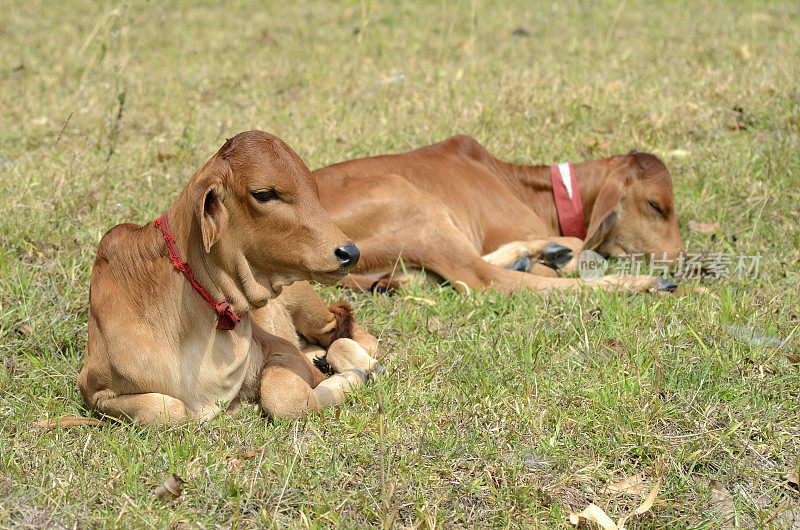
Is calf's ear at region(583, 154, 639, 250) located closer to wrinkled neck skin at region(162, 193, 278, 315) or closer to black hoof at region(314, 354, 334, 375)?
black hoof at region(314, 354, 334, 375)

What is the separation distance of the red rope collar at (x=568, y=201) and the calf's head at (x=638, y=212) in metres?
0.24

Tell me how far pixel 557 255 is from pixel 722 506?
2.30 meters

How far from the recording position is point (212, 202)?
277cm

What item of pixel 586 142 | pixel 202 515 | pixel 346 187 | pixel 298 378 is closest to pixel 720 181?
pixel 586 142

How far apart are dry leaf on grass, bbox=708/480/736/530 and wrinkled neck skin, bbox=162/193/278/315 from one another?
5.72 feet

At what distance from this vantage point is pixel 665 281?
15.1 feet

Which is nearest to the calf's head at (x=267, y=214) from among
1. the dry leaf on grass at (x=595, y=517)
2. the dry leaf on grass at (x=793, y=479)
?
the dry leaf on grass at (x=595, y=517)

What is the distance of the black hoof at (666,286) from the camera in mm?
4557

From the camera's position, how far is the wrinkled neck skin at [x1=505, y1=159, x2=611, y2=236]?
5.45 meters

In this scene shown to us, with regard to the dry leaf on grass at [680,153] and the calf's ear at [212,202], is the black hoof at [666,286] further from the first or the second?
the calf's ear at [212,202]

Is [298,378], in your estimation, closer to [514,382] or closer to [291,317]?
[291,317]

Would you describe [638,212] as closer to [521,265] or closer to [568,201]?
[568,201]

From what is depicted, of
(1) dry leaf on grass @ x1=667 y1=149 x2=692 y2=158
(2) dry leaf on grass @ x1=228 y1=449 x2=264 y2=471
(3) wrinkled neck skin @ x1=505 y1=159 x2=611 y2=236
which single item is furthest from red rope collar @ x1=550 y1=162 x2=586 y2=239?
(2) dry leaf on grass @ x1=228 y1=449 x2=264 y2=471

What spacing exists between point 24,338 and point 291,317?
1.29 metres
